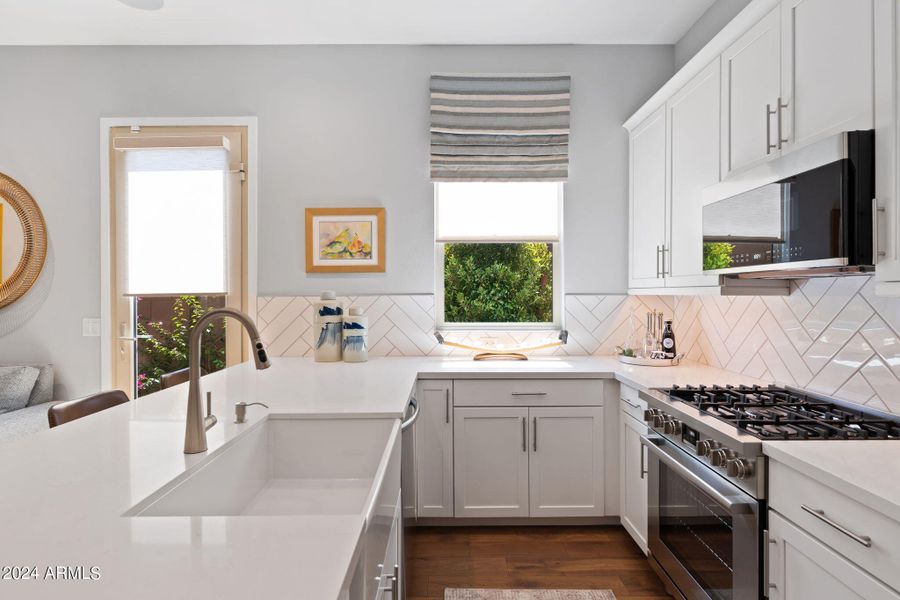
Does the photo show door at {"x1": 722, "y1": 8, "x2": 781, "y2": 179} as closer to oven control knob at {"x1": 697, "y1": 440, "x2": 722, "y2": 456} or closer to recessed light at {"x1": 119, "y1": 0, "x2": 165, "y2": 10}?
oven control knob at {"x1": 697, "y1": 440, "x2": 722, "y2": 456}

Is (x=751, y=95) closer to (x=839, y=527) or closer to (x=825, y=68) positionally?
(x=825, y=68)

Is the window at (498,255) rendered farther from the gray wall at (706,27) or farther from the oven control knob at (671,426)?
the oven control knob at (671,426)

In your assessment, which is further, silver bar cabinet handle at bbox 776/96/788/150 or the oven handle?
silver bar cabinet handle at bbox 776/96/788/150

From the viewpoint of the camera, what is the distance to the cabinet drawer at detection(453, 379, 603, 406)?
9.14 feet

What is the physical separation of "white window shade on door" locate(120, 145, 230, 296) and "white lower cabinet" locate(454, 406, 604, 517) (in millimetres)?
1840

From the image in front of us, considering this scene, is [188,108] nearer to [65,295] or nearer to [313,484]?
[65,295]

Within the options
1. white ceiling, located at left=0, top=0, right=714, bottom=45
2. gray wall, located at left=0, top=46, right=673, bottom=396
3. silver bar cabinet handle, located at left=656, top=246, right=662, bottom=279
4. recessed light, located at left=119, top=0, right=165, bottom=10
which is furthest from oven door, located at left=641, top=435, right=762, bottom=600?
recessed light, located at left=119, top=0, right=165, bottom=10

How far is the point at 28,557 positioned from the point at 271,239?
2760mm

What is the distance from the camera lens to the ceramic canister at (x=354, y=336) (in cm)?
296

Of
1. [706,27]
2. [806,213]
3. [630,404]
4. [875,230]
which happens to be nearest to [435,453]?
[630,404]

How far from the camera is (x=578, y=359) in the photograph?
3.22 meters

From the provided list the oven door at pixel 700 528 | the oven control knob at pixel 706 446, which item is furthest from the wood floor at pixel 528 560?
the oven control knob at pixel 706 446

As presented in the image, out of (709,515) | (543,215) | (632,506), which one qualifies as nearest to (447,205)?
(543,215)

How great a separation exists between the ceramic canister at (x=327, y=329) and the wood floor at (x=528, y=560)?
1.05m
